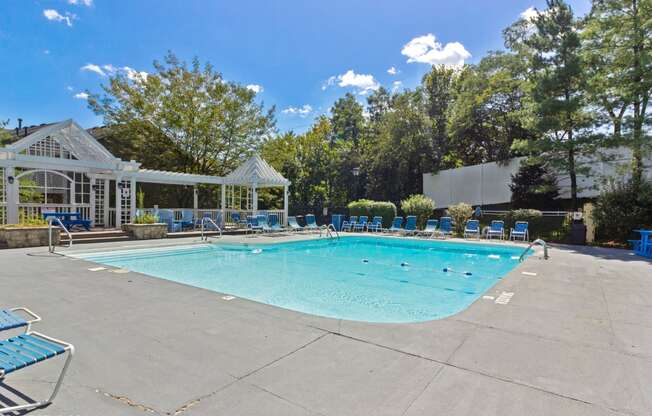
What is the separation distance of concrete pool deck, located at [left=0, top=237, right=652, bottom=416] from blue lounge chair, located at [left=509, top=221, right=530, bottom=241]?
9.45m

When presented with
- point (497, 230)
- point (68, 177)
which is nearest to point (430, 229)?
point (497, 230)

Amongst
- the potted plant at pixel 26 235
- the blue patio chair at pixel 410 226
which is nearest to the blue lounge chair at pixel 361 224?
the blue patio chair at pixel 410 226

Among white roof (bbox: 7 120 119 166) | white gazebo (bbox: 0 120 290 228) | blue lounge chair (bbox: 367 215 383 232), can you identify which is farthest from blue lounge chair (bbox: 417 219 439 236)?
white roof (bbox: 7 120 119 166)

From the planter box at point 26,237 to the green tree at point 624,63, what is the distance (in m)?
20.5

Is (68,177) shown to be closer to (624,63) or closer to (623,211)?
(623,211)

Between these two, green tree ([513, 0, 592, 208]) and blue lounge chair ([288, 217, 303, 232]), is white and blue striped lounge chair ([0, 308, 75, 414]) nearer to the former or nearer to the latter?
blue lounge chair ([288, 217, 303, 232])

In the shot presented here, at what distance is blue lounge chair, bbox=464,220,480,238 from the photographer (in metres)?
15.4

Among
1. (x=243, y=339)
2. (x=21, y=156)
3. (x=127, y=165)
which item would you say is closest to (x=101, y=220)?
(x=127, y=165)

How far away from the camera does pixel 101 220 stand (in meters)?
16.2

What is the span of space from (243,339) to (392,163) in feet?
67.6

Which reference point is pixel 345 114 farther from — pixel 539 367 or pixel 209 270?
pixel 539 367

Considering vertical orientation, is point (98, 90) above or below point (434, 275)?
above

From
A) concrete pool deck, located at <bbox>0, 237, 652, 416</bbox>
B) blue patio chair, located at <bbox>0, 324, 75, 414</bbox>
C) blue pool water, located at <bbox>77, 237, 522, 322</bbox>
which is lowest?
blue pool water, located at <bbox>77, 237, 522, 322</bbox>

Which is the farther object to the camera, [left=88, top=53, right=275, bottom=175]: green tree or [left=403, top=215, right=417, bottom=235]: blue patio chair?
[left=88, top=53, right=275, bottom=175]: green tree
